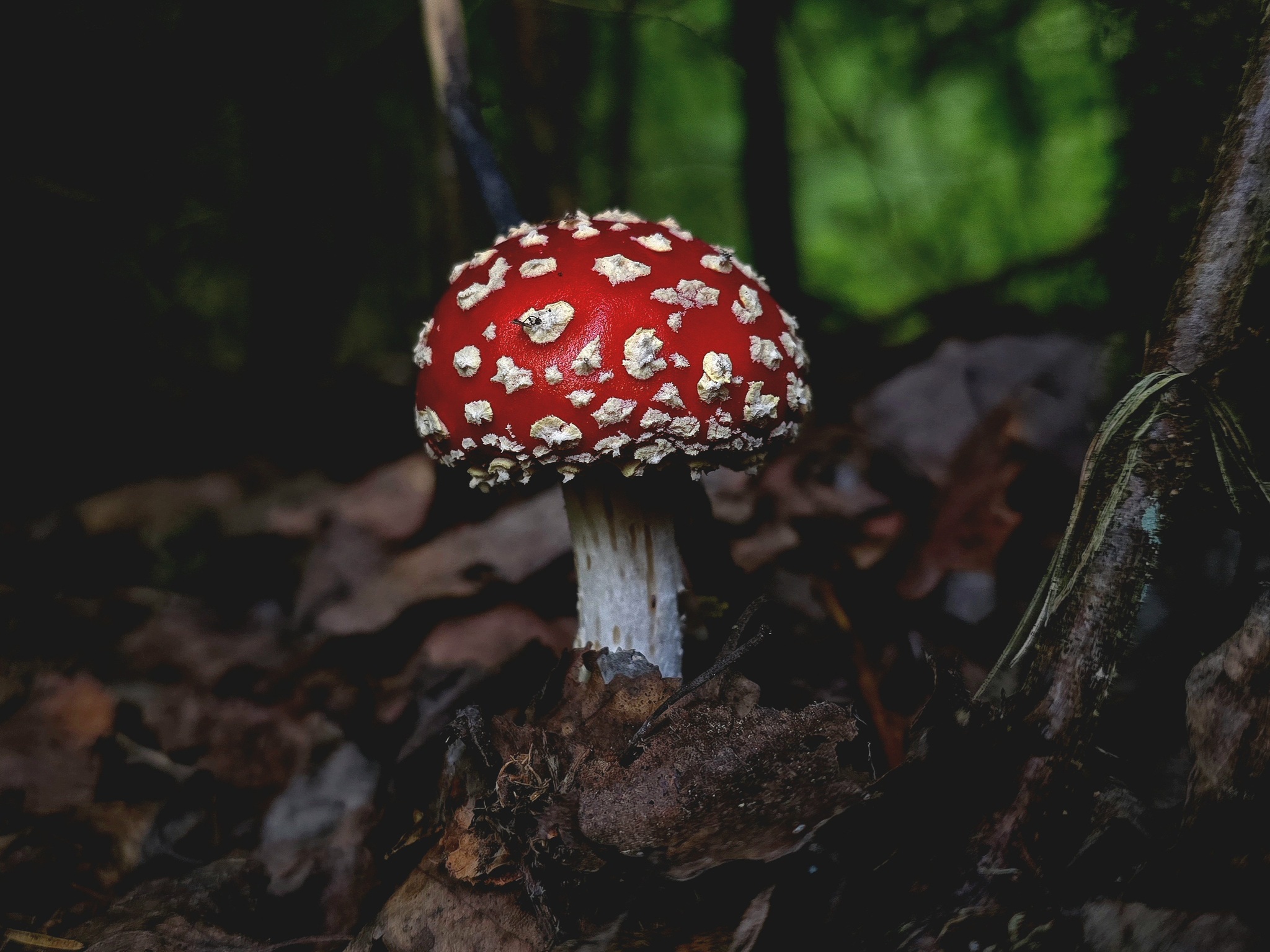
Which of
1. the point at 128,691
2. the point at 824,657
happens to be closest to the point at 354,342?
the point at 128,691

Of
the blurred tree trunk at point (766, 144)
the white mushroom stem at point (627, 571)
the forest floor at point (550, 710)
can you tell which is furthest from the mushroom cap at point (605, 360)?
the blurred tree trunk at point (766, 144)

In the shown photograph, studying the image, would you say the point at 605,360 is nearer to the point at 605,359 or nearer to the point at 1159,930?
the point at 605,359

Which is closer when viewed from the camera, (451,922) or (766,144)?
(451,922)

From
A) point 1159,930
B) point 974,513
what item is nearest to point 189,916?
point 1159,930

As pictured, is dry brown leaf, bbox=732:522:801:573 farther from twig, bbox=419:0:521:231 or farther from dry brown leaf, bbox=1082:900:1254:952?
dry brown leaf, bbox=1082:900:1254:952

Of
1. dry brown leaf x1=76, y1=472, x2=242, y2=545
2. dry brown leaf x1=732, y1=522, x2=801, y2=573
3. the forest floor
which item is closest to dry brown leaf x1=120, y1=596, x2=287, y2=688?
the forest floor

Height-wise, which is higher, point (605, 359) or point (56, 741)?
point (605, 359)
